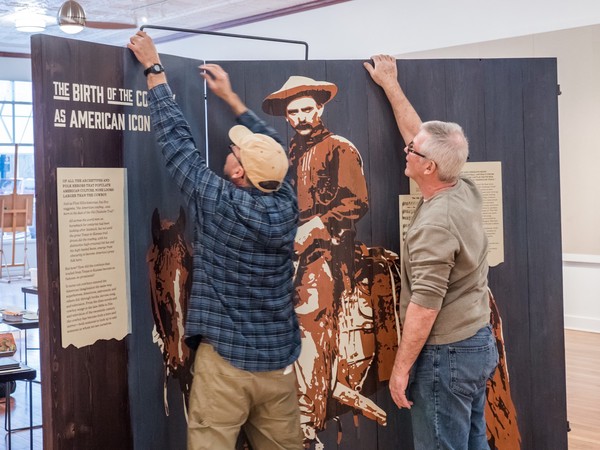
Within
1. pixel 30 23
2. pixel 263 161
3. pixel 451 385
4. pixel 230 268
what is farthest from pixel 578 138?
pixel 230 268

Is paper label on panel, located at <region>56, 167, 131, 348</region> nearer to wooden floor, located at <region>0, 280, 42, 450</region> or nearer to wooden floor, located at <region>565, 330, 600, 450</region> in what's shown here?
wooden floor, located at <region>0, 280, 42, 450</region>

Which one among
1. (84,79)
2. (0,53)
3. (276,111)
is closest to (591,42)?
(276,111)

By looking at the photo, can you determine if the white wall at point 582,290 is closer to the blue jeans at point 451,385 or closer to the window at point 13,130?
the blue jeans at point 451,385

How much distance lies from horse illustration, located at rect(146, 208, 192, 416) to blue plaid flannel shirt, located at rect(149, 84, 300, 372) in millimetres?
234

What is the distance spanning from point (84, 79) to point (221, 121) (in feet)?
1.88

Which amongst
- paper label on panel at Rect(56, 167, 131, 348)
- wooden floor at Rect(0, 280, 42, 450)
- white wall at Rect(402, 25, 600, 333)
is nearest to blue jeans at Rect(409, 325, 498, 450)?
paper label on panel at Rect(56, 167, 131, 348)

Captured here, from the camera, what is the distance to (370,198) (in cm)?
304

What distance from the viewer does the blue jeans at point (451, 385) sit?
8.15ft

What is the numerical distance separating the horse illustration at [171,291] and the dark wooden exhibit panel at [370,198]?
4 cm

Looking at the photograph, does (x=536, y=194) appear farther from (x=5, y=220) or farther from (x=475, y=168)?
(x=5, y=220)

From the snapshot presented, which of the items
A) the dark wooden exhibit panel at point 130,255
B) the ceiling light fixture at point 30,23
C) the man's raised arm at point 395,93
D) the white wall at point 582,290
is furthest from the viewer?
the white wall at point 582,290

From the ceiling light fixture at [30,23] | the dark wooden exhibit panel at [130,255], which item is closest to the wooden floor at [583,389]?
the dark wooden exhibit panel at [130,255]

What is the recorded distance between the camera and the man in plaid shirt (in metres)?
2.47

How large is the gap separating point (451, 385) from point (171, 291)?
3.64 ft
